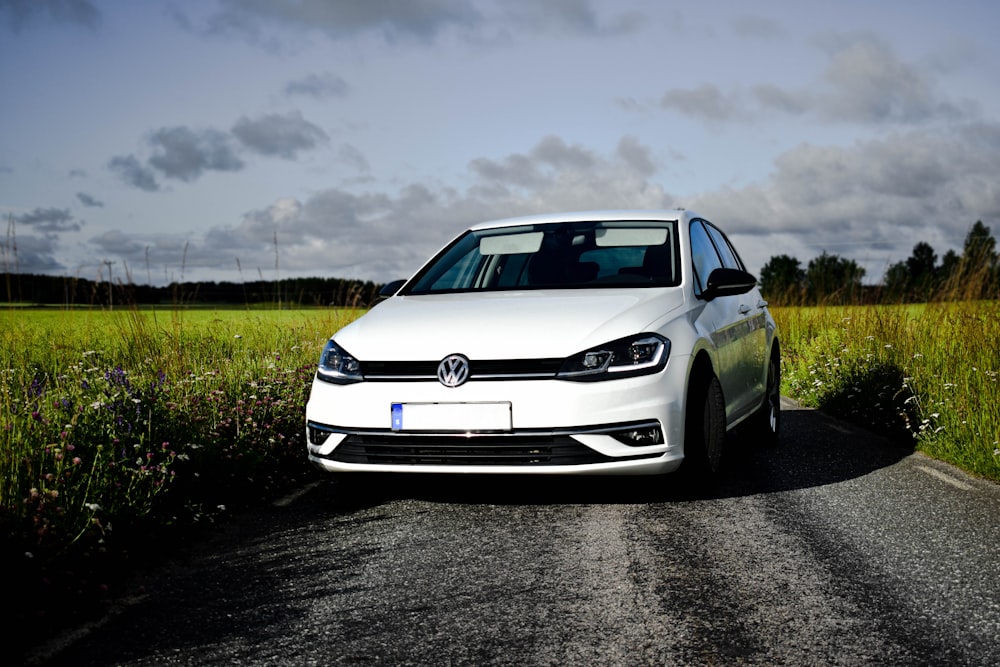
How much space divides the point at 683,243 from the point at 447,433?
7.82 ft

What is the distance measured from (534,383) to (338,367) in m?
1.20

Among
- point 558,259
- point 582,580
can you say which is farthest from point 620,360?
point 558,259

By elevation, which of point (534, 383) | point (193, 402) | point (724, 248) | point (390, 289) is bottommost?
point (193, 402)

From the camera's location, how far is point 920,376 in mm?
9055

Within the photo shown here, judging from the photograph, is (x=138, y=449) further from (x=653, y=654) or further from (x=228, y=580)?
(x=653, y=654)

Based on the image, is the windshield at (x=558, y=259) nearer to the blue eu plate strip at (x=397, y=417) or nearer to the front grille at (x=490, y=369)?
the front grille at (x=490, y=369)

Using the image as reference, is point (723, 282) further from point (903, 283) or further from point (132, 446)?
point (903, 283)

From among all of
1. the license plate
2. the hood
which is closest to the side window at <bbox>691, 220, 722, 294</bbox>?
the hood

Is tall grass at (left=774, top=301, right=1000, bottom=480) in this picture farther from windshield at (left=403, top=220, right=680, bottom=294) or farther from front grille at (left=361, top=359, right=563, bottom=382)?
front grille at (left=361, top=359, right=563, bottom=382)

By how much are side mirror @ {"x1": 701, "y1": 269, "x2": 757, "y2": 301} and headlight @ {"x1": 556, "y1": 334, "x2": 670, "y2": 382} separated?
1068mm

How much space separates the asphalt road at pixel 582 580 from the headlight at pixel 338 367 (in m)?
0.81

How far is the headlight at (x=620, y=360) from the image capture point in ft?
16.9

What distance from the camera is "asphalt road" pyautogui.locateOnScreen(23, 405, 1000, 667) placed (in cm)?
346

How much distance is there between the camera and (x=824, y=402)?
1130 centimetres
